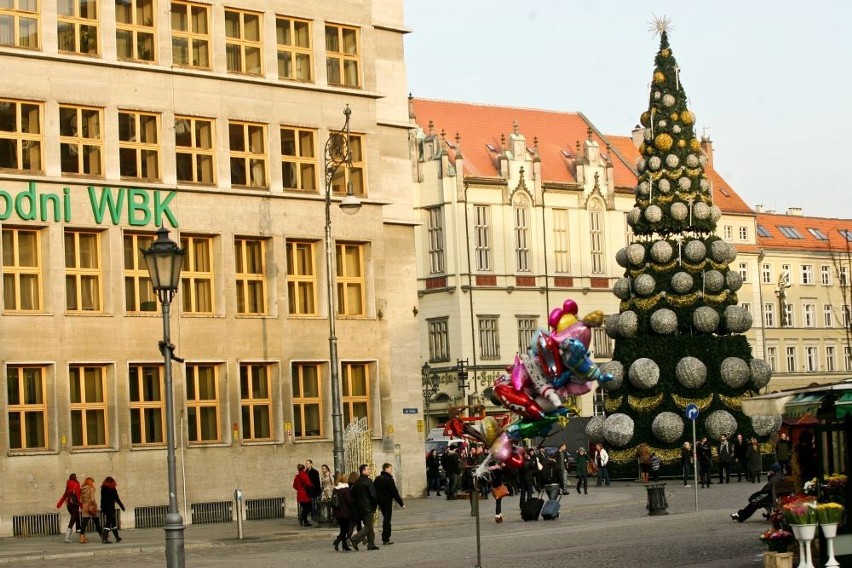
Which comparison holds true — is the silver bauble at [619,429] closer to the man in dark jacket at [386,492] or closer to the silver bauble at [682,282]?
the silver bauble at [682,282]

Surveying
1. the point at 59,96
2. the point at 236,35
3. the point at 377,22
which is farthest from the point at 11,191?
the point at 377,22

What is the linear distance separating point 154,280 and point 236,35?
88.0ft

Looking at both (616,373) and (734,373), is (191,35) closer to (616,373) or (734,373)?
(616,373)

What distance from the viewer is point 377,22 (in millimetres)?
51531

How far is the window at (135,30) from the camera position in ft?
148

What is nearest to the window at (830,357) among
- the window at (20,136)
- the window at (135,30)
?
the window at (135,30)

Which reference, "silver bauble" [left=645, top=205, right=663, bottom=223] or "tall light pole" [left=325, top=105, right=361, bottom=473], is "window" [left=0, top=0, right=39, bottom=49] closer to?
"tall light pole" [left=325, top=105, right=361, bottom=473]

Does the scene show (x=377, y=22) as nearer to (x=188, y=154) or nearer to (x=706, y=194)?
(x=188, y=154)

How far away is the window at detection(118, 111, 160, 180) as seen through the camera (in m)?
44.9

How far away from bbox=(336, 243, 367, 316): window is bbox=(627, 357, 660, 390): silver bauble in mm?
9933

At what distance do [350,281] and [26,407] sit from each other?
1101cm

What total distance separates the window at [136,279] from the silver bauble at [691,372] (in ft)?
59.2

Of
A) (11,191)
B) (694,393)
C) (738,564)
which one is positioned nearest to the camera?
(738,564)

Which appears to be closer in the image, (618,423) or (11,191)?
(11,191)
